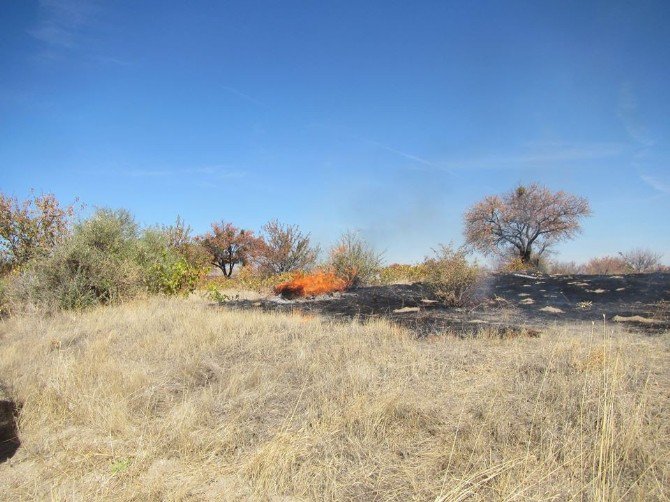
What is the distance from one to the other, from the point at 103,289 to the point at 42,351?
5145 millimetres

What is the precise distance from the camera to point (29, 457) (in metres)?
3.87

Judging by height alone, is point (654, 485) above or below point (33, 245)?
below

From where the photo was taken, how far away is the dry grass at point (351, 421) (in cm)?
296

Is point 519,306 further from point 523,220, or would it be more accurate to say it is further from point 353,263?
point 523,220

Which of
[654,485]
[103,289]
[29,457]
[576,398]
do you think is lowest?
[29,457]

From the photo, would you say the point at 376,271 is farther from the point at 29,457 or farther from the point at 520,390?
the point at 29,457

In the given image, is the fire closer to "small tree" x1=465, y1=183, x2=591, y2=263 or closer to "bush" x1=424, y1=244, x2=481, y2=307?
"bush" x1=424, y1=244, x2=481, y2=307

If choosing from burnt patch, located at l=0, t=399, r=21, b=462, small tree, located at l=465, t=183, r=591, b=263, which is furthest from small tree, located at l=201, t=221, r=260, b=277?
burnt patch, located at l=0, t=399, r=21, b=462

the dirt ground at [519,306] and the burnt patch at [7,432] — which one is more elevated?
the dirt ground at [519,306]

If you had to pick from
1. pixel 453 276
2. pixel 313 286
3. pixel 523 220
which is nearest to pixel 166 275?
pixel 313 286

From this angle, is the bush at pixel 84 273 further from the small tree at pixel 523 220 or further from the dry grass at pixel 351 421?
the small tree at pixel 523 220

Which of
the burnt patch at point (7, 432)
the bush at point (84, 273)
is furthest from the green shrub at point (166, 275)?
the burnt patch at point (7, 432)

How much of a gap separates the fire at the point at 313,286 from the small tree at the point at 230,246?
23.2 metres

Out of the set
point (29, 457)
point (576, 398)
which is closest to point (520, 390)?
point (576, 398)
